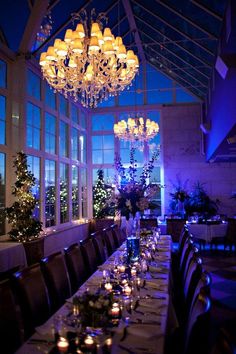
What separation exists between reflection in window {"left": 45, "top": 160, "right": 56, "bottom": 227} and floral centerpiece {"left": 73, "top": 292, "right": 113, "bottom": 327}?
275 inches

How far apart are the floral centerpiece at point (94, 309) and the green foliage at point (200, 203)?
9.75 meters

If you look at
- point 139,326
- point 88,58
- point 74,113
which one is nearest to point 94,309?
point 139,326

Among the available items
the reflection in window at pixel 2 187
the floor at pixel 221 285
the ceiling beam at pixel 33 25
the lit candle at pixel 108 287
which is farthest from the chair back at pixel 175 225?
the lit candle at pixel 108 287

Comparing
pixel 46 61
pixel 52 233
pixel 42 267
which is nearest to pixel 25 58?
pixel 46 61

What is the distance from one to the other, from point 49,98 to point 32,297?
7.71 metres

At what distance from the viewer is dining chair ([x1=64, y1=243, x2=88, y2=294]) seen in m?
3.79

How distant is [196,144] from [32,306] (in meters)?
10.8

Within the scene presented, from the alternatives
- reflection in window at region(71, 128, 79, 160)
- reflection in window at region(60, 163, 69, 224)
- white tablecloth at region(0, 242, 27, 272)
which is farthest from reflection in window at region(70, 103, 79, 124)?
white tablecloth at region(0, 242, 27, 272)

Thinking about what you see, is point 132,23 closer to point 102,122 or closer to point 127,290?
point 102,122

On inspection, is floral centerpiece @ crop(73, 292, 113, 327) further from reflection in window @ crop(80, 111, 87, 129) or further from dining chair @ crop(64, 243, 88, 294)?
reflection in window @ crop(80, 111, 87, 129)

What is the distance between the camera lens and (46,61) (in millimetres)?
4602

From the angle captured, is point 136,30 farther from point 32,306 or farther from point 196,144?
point 32,306

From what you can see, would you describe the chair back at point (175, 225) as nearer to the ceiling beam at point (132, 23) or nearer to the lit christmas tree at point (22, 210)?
the lit christmas tree at point (22, 210)

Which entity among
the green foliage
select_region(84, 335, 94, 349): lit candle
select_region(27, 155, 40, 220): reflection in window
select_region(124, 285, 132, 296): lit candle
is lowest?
select_region(124, 285, 132, 296): lit candle
